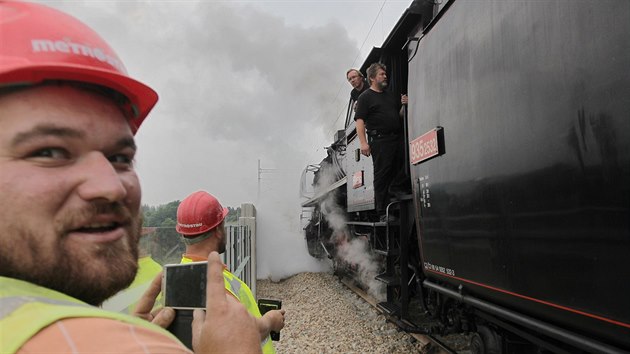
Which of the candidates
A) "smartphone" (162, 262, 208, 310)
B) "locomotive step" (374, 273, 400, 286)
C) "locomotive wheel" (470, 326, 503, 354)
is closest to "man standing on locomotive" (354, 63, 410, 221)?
"locomotive step" (374, 273, 400, 286)

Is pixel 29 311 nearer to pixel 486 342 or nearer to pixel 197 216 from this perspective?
pixel 197 216

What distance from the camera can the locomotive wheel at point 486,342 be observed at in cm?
274

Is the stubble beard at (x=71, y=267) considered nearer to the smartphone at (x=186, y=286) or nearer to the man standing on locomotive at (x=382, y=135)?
the smartphone at (x=186, y=286)

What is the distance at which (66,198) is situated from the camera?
2.37ft

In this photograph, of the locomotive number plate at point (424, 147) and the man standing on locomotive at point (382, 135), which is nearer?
the locomotive number plate at point (424, 147)

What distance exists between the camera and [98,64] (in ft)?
2.60

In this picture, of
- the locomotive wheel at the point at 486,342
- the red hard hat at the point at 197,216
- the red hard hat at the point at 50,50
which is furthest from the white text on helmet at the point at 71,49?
the locomotive wheel at the point at 486,342

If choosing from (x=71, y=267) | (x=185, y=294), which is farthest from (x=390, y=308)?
(x=71, y=267)

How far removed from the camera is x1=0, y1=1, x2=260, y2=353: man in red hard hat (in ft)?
2.04

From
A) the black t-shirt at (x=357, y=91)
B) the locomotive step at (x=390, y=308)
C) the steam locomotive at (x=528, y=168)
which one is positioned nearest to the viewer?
the steam locomotive at (x=528, y=168)

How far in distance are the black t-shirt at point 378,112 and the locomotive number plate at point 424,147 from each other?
3.35ft

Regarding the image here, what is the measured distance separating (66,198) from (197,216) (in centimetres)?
159

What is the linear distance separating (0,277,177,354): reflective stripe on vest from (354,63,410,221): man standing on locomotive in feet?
12.9

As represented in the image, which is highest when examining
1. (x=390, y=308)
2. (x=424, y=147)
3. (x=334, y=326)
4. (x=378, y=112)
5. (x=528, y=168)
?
(x=378, y=112)
